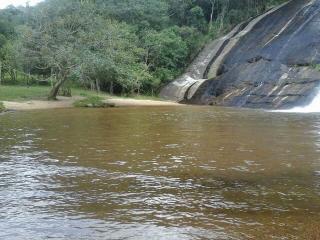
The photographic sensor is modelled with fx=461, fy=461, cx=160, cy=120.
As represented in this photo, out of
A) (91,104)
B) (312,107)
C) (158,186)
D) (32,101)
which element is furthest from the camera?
(32,101)

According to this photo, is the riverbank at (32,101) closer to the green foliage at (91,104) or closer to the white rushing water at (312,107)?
the green foliage at (91,104)

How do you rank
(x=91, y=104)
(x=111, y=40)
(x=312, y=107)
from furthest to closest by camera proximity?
(x=111, y=40)
(x=91, y=104)
(x=312, y=107)

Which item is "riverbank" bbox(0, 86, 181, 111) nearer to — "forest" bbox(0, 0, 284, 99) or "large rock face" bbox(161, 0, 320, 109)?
"forest" bbox(0, 0, 284, 99)

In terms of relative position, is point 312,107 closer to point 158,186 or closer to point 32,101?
point 32,101

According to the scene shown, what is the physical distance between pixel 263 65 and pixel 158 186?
32436mm

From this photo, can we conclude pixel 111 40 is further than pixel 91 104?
Yes

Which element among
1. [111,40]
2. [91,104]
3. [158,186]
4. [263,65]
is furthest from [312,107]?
[158,186]

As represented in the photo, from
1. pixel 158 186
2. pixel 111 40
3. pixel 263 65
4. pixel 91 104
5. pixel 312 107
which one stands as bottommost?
pixel 158 186

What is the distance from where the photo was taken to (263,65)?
128 feet

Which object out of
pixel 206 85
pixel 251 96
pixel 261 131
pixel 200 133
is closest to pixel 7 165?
pixel 200 133

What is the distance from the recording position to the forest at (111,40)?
3591cm

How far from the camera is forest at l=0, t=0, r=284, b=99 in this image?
118ft

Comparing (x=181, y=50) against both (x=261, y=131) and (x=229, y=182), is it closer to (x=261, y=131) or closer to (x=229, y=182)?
(x=261, y=131)

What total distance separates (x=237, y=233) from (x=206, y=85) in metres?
37.3
